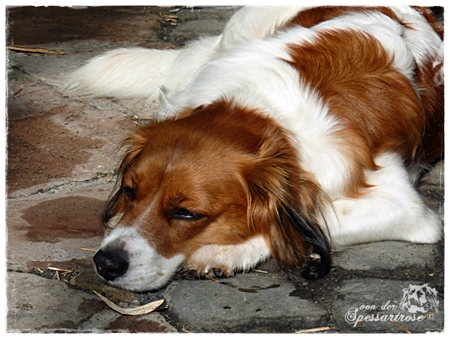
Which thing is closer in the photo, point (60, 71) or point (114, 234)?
point (114, 234)

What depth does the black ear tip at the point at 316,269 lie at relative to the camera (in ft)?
10.1

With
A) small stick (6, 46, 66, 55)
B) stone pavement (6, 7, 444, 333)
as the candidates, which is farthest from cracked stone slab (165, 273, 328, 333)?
small stick (6, 46, 66, 55)

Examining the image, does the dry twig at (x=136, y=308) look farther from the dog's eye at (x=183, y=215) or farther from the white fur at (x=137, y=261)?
the dog's eye at (x=183, y=215)

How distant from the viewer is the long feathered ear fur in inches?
122

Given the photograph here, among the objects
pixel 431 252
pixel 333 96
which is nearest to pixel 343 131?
pixel 333 96

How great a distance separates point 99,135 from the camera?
432cm

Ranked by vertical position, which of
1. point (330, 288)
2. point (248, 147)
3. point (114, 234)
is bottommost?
point (330, 288)

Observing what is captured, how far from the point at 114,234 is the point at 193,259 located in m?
0.37

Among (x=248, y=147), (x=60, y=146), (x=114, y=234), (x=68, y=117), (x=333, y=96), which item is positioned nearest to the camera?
(x=114, y=234)

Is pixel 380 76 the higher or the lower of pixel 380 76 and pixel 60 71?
the higher

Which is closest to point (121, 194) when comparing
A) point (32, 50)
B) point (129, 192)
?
point (129, 192)

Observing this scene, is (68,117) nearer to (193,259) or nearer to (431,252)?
(193,259)

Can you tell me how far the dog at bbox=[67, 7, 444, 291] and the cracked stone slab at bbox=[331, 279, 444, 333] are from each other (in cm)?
19

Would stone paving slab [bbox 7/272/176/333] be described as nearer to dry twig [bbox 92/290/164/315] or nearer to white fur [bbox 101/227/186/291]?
dry twig [bbox 92/290/164/315]
